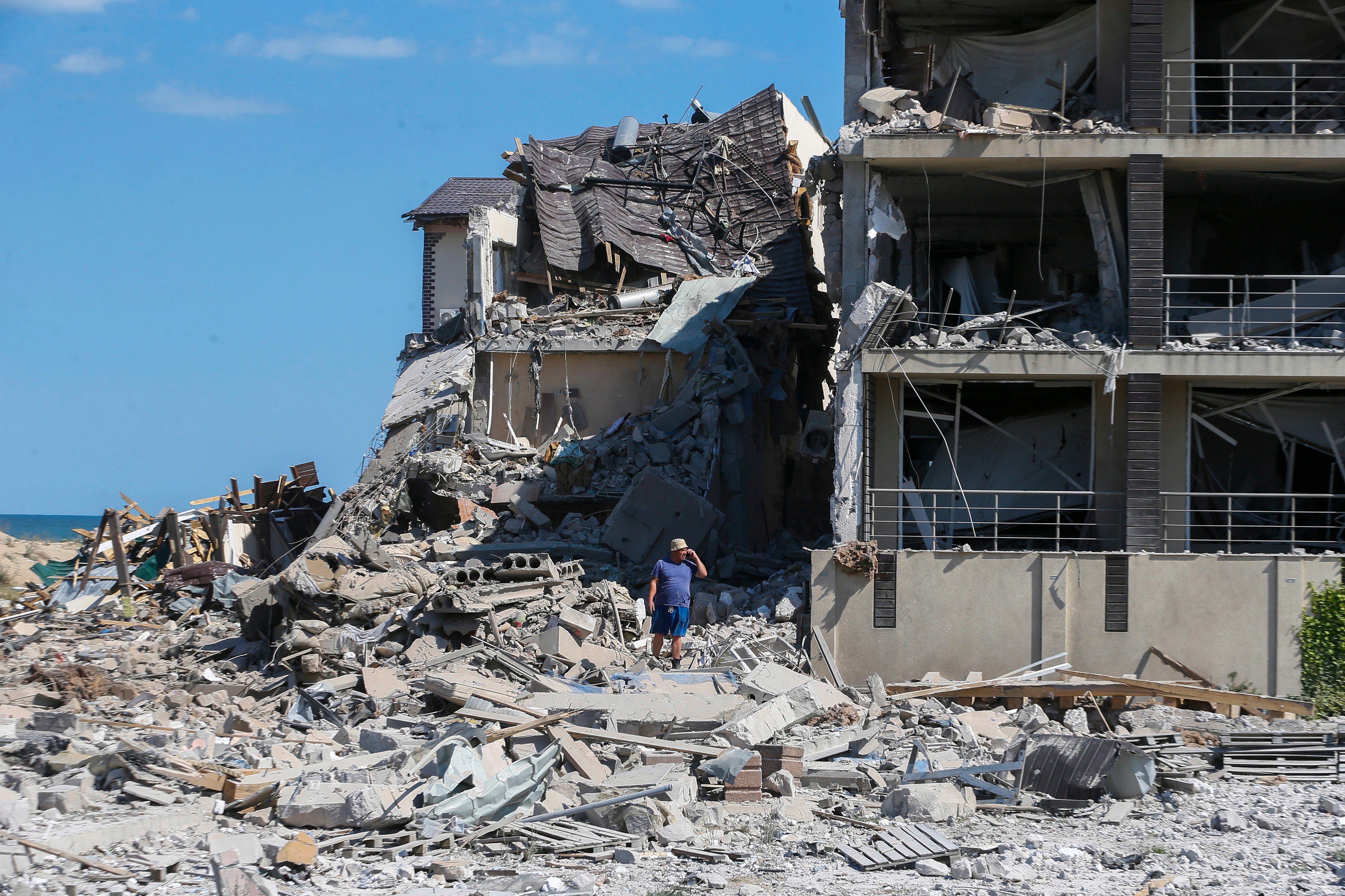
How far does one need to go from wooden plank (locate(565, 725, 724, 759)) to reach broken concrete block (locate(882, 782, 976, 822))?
5.00ft

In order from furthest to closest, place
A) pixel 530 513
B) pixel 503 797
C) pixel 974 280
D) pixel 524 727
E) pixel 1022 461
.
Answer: pixel 530 513 < pixel 974 280 < pixel 1022 461 < pixel 524 727 < pixel 503 797

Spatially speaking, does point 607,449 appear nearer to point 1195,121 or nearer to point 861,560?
point 861,560

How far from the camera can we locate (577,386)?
21844 mm

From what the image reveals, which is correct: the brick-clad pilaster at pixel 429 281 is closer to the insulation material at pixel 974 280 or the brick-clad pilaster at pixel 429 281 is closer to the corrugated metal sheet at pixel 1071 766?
the insulation material at pixel 974 280

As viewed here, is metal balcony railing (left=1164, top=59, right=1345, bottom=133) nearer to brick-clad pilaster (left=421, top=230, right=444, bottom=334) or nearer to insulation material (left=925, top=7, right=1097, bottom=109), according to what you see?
insulation material (left=925, top=7, right=1097, bottom=109)

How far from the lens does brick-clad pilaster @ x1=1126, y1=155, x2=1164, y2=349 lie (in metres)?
14.5

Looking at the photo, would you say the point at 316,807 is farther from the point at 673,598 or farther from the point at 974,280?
the point at 974,280

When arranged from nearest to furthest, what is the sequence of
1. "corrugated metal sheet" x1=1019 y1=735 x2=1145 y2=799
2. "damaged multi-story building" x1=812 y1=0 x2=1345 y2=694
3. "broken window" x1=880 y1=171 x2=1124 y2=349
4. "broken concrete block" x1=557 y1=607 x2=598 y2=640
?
"corrugated metal sheet" x1=1019 y1=735 x2=1145 y2=799 < "damaged multi-story building" x1=812 y1=0 x2=1345 y2=694 < "broken concrete block" x1=557 y1=607 x2=598 y2=640 < "broken window" x1=880 y1=171 x2=1124 y2=349

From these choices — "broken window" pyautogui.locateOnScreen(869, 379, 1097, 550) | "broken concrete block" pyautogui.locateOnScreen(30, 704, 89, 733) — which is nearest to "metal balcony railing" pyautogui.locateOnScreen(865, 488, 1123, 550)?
"broken window" pyautogui.locateOnScreen(869, 379, 1097, 550)

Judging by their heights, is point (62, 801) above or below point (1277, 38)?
below

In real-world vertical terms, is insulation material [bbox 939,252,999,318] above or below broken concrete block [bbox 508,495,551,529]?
above

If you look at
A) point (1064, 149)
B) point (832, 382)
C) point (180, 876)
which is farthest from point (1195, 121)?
point (180, 876)

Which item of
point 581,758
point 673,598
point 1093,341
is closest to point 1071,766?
point 581,758

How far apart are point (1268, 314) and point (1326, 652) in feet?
14.4
